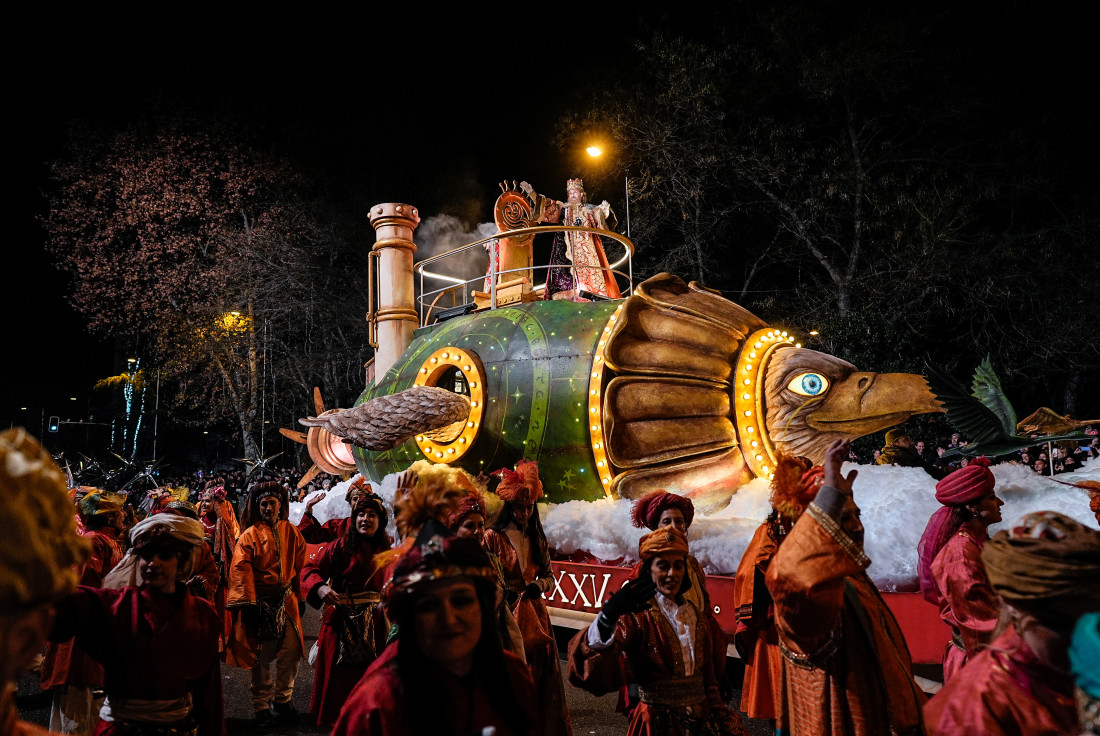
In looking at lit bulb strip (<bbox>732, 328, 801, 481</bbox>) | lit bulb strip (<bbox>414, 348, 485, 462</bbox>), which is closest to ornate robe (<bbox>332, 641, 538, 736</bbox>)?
lit bulb strip (<bbox>732, 328, 801, 481</bbox>)

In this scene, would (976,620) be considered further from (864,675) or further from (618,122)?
(618,122)

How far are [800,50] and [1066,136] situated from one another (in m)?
4.83

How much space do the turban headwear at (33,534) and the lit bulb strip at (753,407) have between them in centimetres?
613

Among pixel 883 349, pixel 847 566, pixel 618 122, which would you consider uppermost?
pixel 618 122

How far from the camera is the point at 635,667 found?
120 inches

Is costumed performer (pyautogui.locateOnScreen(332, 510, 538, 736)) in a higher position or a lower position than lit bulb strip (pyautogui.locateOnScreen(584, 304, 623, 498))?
lower

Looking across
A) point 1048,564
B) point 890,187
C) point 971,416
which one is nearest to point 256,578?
→ point 971,416

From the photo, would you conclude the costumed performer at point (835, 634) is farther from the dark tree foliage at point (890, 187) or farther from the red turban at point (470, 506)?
the dark tree foliage at point (890, 187)

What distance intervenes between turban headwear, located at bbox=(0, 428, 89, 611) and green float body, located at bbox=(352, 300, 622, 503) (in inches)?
237

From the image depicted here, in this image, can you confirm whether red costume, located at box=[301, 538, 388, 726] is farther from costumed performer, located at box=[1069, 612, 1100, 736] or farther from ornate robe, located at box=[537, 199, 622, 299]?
ornate robe, located at box=[537, 199, 622, 299]

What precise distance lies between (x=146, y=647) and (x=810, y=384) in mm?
5475

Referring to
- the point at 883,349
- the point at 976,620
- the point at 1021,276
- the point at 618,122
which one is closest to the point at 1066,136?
the point at 1021,276

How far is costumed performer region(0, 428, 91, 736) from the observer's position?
1.36 meters

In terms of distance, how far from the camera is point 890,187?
1420 centimetres
